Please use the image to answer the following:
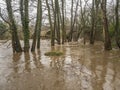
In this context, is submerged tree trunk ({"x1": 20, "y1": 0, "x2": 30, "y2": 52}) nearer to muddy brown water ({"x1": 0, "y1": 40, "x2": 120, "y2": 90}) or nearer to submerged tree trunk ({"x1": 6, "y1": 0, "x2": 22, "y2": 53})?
submerged tree trunk ({"x1": 6, "y1": 0, "x2": 22, "y2": 53})

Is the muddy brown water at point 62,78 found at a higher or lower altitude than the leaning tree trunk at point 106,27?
lower

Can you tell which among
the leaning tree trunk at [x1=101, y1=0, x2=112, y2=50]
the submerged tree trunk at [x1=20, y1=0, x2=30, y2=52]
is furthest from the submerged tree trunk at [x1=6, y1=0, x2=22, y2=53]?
the leaning tree trunk at [x1=101, y1=0, x2=112, y2=50]

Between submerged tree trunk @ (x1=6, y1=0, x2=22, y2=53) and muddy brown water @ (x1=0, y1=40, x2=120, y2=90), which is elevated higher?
submerged tree trunk @ (x1=6, y1=0, x2=22, y2=53)

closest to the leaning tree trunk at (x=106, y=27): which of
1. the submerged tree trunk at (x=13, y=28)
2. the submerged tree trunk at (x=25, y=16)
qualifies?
the submerged tree trunk at (x=25, y=16)

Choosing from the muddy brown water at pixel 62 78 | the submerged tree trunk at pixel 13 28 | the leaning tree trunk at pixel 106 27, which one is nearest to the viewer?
the muddy brown water at pixel 62 78

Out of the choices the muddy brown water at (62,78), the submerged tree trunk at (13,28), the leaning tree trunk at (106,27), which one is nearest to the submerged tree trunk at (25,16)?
the submerged tree trunk at (13,28)

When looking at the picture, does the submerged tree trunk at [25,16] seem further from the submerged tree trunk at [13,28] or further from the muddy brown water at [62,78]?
the muddy brown water at [62,78]

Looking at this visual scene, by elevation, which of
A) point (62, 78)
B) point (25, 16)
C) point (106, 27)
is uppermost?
point (25, 16)

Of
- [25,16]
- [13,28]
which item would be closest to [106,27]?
[25,16]

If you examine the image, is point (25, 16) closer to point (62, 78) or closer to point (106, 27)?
point (106, 27)

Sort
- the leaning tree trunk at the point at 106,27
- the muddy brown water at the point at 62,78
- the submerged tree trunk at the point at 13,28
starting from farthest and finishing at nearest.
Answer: the leaning tree trunk at the point at 106,27 → the submerged tree trunk at the point at 13,28 → the muddy brown water at the point at 62,78

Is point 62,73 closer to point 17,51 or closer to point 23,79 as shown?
point 23,79

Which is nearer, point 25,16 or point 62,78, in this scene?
point 62,78

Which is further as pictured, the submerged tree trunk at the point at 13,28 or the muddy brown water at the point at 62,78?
the submerged tree trunk at the point at 13,28
